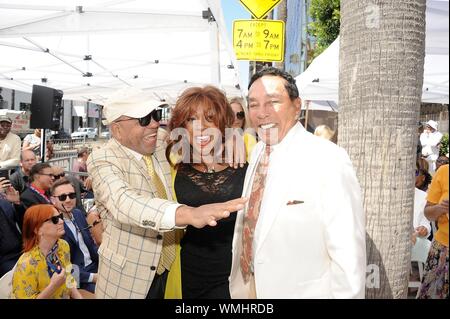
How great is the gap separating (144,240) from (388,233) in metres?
1.18

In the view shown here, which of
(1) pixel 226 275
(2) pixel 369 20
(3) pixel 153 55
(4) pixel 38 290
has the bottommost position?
(4) pixel 38 290

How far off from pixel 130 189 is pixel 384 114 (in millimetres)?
1183

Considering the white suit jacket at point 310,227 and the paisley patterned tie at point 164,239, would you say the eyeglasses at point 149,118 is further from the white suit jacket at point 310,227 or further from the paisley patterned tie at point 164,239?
the white suit jacket at point 310,227

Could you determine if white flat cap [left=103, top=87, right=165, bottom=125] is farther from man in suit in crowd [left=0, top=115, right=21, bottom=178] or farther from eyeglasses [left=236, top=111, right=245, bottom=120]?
man in suit in crowd [left=0, top=115, right=21, bottom=178]

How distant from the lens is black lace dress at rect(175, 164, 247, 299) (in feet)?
7.07

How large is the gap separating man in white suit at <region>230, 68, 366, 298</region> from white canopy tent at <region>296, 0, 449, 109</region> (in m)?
2.59

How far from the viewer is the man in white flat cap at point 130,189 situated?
188cm

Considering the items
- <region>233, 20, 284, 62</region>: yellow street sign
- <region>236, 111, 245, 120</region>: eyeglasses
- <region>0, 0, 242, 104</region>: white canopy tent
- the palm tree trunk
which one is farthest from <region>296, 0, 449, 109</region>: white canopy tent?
the palm tree trunk

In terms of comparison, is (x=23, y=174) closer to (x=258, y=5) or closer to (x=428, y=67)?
(x=258, y=5)

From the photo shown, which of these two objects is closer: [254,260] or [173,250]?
[254,260]

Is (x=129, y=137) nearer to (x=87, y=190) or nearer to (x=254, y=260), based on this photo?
(x=254, y=260)

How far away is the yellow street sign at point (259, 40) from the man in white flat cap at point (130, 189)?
9.52 ft
